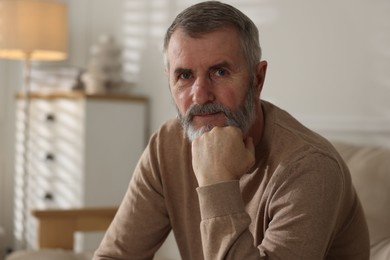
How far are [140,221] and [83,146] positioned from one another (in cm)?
172

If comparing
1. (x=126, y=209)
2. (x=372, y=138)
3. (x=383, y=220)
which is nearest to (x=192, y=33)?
(x=126, y=209)

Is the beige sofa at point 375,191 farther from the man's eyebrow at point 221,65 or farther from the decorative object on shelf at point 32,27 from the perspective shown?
the decorative object on shelf at point 32,27

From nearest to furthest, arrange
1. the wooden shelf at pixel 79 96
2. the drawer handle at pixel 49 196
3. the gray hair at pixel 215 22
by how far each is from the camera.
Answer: the gray hair at pixel 215 22 → the wooden shelf at pixel 79 96 → the drawer handle at pixel 49 196

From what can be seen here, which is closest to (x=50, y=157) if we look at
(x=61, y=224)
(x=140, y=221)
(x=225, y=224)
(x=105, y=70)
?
(x=105, y=70)

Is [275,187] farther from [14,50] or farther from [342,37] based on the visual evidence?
[14,50]

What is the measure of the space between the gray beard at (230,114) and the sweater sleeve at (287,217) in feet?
0.51

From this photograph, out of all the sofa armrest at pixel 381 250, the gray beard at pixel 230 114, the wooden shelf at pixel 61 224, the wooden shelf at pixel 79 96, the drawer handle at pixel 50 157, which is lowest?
the drawer handle at pixel 50 157

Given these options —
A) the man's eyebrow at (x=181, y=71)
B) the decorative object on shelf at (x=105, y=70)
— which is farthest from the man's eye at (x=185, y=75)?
the decorative object on shelf at (x=105, y=70)

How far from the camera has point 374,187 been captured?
1.71 m

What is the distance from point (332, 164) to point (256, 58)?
0.30m

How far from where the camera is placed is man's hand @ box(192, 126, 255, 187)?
4.38 feet

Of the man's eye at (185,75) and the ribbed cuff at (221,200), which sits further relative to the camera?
the man's eye at (185,75)

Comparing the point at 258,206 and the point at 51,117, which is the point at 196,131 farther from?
the point at 51,117

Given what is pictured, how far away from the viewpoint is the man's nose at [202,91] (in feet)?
4.57
